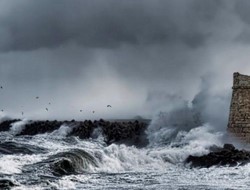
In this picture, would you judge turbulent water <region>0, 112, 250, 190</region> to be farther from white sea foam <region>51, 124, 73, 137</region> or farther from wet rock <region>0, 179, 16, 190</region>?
white sea foam <region>51, 124, 73, 137</region>

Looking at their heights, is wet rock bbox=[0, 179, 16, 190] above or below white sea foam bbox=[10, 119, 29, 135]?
below

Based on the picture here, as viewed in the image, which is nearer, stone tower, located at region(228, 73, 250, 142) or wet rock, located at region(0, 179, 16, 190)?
wet rock, located at region(0, 179, 16, 190)

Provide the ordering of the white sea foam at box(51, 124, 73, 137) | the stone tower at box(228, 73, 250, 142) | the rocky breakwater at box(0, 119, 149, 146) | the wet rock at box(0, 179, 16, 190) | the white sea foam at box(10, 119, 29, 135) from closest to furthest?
the wet rock at box(0, 179, 16, 190) < the stone tower at box(228, 73, 250, 142) < the rocky breakwater at box(0, 119, 149, 146) < the white sea foam at box(51, 124, 73, 137) < the white sea foam at box(10, 119, 29, 135)

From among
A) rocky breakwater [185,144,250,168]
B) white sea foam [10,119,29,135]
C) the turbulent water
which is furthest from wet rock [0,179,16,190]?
white sea foam [10,119,29,135]

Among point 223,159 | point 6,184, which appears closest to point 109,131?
point 223,159

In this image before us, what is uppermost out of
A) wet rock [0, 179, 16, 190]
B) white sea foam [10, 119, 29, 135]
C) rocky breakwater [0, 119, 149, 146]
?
white sea foam [10, 119, 29, 135]

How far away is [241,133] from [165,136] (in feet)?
29.2

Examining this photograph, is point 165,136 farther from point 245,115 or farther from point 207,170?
point 207,170

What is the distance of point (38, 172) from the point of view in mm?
18109

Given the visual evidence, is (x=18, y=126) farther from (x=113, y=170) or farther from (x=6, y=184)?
(x=6, y=184)

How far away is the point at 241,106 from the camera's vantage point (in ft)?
94.8

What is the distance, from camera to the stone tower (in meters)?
28.7

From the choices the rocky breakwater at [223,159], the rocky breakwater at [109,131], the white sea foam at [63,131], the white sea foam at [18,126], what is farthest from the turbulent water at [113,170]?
the white sea foam at [18,126]

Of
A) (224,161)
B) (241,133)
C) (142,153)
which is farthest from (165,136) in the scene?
(224,161)
